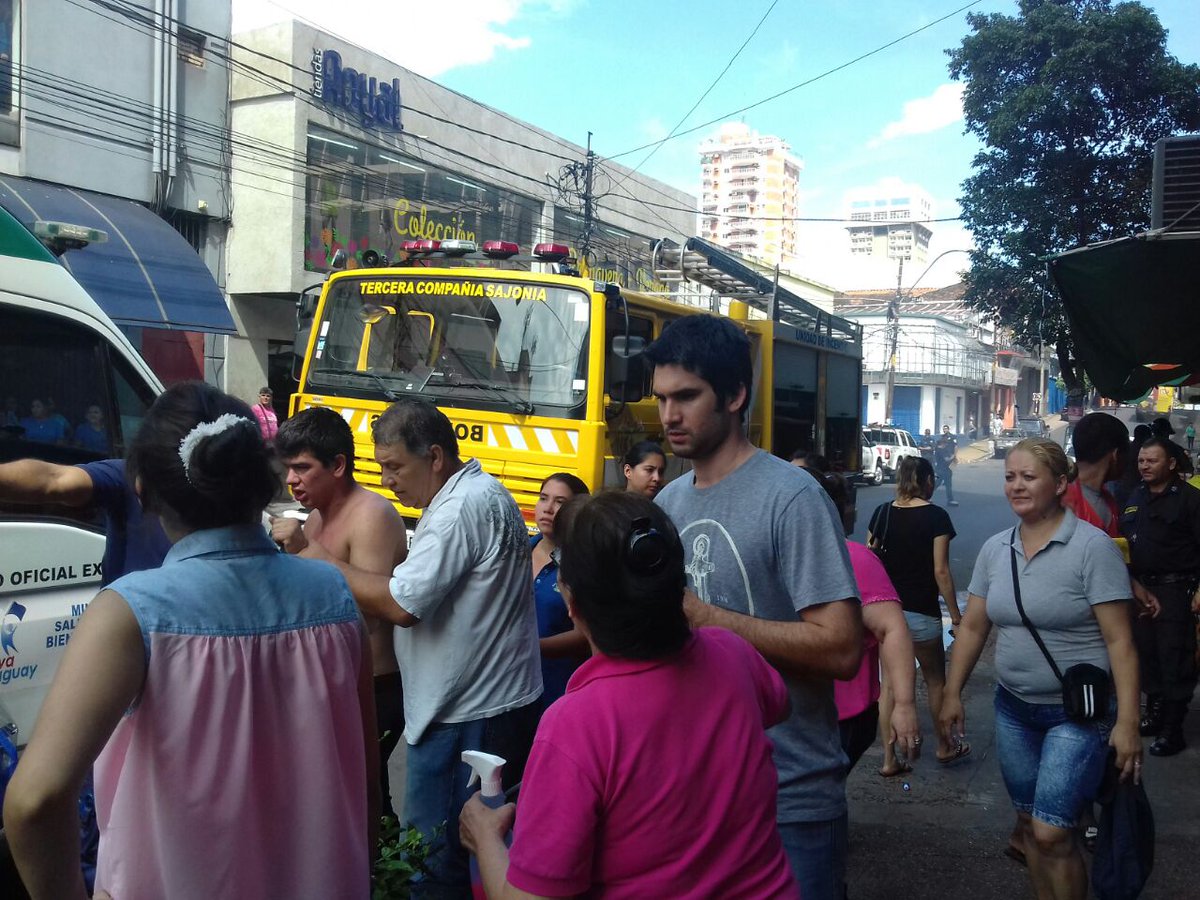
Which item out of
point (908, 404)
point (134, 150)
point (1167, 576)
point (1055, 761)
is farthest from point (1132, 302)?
point (908, 404)

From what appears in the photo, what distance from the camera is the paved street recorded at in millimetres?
4379

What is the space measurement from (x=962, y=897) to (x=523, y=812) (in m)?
3.32

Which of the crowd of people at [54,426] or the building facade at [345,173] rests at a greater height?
the building facade at [345,173]

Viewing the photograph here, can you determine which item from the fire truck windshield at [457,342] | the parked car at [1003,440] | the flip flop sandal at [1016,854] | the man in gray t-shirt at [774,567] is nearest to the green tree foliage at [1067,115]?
the fire truck windshield at [457,342]

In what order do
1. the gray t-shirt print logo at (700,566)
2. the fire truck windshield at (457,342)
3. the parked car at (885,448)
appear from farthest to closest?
the parked car at (885,448), the fire truck windshield at (457,342), the gray t-shirt print logo at (700,566)

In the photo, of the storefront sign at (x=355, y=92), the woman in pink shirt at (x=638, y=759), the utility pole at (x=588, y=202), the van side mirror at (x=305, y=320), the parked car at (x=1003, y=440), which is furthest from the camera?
the parked car at (x=1003, y=440)

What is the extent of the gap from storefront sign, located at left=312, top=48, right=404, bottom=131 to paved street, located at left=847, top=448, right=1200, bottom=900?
14800 mm

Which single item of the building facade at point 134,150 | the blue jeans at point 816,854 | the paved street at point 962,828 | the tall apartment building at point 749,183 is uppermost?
the tall apartment building at point 749,183

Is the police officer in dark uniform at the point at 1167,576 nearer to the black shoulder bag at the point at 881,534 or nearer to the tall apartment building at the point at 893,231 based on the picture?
the black shoulder bag at the point at 881,534

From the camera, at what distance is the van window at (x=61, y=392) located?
380 cm

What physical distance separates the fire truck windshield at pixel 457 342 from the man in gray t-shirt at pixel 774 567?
4.96 metres

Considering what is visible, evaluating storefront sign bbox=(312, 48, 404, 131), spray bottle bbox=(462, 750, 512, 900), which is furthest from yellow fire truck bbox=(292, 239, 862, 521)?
storefront sign bbox=(312, 48, 404, 131)

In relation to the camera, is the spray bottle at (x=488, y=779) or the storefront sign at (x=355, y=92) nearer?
the spray bottle at (x=488, y=779)

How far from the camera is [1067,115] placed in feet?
42.5
